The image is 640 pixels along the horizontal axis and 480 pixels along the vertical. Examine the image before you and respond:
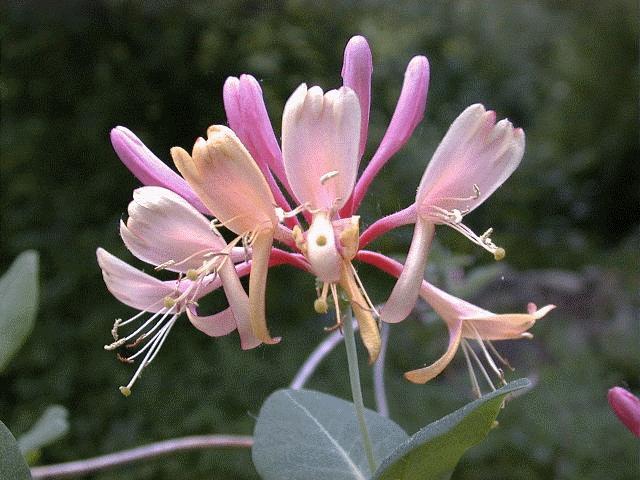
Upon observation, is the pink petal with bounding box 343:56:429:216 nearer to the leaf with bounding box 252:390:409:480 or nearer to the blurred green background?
the leaf with bounding box 252:390:409:480

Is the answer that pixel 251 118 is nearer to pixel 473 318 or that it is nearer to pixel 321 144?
pixel 321 144

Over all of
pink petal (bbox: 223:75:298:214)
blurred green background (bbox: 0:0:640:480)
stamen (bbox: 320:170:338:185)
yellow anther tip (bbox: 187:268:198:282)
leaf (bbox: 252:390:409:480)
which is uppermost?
pink petal (bbox: 223:75:298:214)

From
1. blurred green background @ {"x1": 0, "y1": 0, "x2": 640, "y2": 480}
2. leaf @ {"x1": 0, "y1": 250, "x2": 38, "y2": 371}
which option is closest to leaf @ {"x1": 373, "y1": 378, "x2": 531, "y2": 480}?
leaf @ {"x1": 0, "y1": 250, "x2": 38, "y2": 371}

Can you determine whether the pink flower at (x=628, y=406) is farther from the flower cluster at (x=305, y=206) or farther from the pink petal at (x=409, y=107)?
Result: the pink petal at (x=409, y=107)

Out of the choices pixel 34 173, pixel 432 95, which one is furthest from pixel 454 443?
pixel 432 95

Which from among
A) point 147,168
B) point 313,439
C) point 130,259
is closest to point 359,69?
point 147,168

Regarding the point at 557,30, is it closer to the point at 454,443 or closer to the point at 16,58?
the point at 16,58

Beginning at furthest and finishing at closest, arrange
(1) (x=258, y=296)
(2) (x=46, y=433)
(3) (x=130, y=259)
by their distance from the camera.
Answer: (3) (x=130, y=259) → (2) (x=46, y=433) → (1) (x=258, y=296)

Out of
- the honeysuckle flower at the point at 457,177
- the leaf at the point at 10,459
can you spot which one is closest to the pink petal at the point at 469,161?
the honeysuckle flower at the point at 457,177
